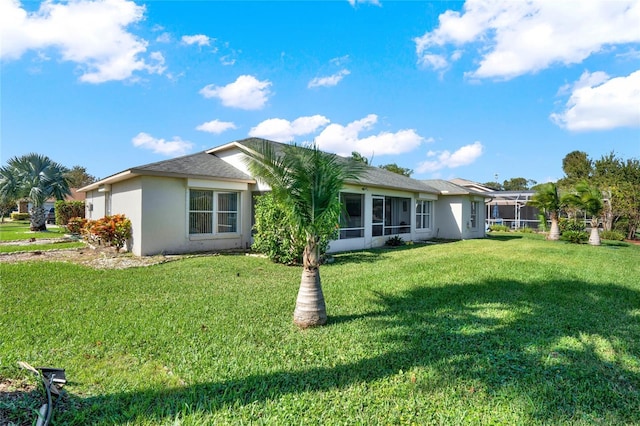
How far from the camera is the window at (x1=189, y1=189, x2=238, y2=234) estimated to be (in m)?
13.8

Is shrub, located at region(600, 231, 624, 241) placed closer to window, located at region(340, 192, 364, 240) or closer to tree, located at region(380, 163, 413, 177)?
window, located at region(340, 192, 364, 240)

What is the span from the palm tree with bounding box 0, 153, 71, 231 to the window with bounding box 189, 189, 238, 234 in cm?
1778

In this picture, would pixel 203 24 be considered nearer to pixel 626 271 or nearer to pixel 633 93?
pixel 626 271

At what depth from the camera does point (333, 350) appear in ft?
15.0

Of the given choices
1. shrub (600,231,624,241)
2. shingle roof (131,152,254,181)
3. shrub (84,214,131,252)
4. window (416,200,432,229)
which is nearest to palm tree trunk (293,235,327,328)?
shingle roof (131,152,254,181)

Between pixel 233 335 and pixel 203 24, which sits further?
pixel 203 24

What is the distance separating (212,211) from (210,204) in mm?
317

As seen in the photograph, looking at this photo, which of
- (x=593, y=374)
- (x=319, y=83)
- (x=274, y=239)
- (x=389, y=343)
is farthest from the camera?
(x=319, y=83)

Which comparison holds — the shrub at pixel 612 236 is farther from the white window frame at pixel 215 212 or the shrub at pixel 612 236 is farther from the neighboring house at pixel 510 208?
the white window frame at pixel 215 212

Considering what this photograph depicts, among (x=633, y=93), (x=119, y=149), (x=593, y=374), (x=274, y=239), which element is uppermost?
(x=633, y=93)

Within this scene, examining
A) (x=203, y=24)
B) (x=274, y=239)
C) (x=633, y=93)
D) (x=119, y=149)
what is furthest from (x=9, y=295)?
(x=633, y=93)

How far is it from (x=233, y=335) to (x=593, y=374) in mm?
4749

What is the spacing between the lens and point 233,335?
5039 millimetres

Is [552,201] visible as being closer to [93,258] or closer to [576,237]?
[576,237]
